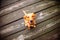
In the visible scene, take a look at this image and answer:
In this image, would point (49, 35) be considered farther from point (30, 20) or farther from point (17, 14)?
point (17, 14)

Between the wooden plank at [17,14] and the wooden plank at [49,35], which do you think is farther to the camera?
the wooden plank at [17,14]

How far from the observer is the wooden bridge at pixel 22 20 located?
1563mm

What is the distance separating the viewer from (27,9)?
170 cm

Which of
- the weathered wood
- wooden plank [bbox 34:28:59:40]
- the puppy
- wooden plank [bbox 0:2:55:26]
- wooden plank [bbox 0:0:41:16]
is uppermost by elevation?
wooden plank [bbox 0:0:41:16]

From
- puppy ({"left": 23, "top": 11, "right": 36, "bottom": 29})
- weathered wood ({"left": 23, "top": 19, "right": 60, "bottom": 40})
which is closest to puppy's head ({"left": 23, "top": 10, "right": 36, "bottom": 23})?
puppy ({"left": 23, "top": 11, "right": 36, "bottom": 29})

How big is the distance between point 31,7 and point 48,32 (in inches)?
12.8

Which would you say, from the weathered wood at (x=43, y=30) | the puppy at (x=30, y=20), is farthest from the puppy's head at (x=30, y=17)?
the weathered wood at (x=43, y=30)

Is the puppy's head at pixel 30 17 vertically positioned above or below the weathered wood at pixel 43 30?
above

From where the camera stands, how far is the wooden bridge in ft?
5.13

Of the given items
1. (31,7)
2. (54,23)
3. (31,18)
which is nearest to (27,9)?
(31,7)

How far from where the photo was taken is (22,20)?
164 cm

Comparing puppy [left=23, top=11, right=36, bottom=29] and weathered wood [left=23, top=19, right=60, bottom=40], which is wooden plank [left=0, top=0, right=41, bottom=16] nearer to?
puppy [left=23, top=11, right=36, bottom=29]

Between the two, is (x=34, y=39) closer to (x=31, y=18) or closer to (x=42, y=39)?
(x=42, y=39)

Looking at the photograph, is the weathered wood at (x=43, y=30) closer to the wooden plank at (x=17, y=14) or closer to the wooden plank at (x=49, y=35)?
the wooden plank at (x=49, y=35)
